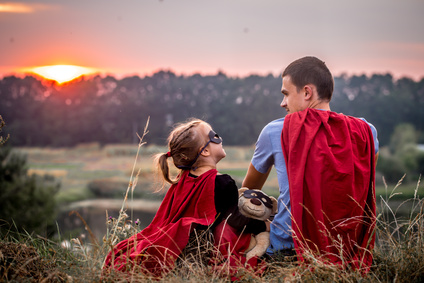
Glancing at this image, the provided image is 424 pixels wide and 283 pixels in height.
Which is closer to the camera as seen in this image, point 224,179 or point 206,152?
point 224,179

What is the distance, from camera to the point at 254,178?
3525mm

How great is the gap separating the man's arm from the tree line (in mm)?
38893

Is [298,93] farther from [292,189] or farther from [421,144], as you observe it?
[421,144]

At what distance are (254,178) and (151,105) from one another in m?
42.4

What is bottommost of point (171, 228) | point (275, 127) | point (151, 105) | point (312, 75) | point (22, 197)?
point (22, 197)

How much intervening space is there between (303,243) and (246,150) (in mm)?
37156

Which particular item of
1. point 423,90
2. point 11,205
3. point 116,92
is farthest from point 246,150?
point 423,90

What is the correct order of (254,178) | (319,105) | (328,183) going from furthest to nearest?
(254,178) → (319,105) → (328,183)

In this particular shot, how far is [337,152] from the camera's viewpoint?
3104 millimetres

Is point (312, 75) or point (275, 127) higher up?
point (312, 75)

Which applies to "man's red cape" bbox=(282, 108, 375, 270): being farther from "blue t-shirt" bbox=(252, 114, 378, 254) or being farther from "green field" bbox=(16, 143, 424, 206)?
"green field" bbox=(16, 143, 424, 206)

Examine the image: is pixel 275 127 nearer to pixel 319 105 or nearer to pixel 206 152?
pixel 319 105

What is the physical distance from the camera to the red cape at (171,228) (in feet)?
10.3

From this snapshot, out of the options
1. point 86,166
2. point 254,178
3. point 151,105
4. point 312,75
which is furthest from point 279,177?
point 86,166
